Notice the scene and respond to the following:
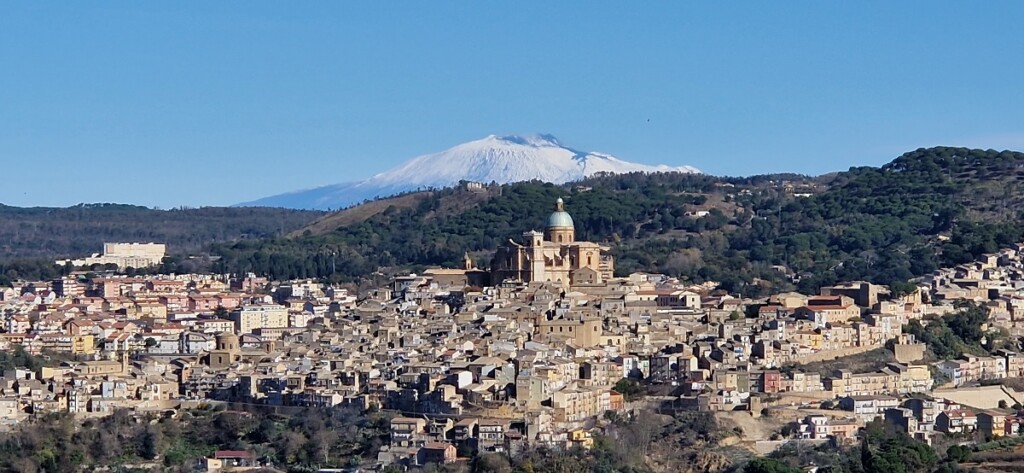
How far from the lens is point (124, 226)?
104812mm

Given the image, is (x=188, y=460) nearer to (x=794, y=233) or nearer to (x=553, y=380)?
(x=553, y=380)

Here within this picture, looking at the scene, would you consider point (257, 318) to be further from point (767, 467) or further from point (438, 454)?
point (767, 467)

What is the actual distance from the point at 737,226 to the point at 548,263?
21.4 m

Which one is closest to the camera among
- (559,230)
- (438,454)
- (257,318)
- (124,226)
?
(438,454)

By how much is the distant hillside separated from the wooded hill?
17494mm

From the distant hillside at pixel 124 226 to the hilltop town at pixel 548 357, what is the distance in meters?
42.0

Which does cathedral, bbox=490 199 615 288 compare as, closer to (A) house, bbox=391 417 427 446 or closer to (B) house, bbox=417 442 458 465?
(A) house, bbox=391 417 427 446

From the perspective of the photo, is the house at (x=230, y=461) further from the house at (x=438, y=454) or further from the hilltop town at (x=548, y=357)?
the house at (x=438, y=454)

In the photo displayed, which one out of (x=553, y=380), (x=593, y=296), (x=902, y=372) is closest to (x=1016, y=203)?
(x=593, y=296)

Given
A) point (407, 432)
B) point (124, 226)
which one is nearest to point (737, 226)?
point (407, 432)

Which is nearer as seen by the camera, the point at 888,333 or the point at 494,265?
the point at 888,333

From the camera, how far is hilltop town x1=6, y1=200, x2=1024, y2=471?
122ft

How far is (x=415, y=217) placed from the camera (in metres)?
79.9

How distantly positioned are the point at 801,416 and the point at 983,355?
7456 millimetres
